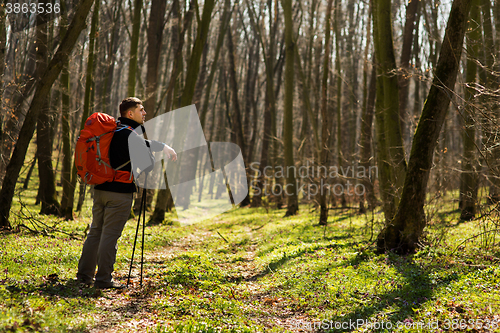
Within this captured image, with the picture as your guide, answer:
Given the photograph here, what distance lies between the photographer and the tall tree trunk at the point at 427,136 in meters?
6.21

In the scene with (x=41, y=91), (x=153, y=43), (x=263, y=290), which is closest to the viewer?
(x=263, y=290)

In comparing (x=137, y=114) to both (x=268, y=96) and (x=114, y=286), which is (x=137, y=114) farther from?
(x=268, y=96)

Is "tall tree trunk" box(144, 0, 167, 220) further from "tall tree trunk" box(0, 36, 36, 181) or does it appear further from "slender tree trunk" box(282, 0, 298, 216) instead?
"slender tree trunk" box(282, 0, 298, 216)

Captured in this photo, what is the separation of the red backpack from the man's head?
0.33m

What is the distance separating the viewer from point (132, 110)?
481 centimetres

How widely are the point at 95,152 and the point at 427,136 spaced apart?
5657 millimetres

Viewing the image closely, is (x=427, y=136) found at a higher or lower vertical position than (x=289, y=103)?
lower

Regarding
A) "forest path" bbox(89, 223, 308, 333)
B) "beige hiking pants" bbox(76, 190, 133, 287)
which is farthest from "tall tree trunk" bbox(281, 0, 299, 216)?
"beige hiking pants" bbox(76, 190, 133, 287)

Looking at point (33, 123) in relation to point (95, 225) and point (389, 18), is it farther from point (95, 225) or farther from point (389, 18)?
point (389, 18)

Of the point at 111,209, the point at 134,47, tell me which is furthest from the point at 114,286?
the point at 134,47

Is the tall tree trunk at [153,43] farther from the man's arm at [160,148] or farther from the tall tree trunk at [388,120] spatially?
the man's arm at [160,148]

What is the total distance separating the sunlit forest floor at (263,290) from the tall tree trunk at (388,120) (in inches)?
56.4

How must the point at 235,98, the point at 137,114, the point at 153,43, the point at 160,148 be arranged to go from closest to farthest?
1. the point at 160,148
2. the point at 137,114
3. the point at 153,43
4. the point at 235,98

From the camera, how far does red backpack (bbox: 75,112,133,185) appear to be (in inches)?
174
